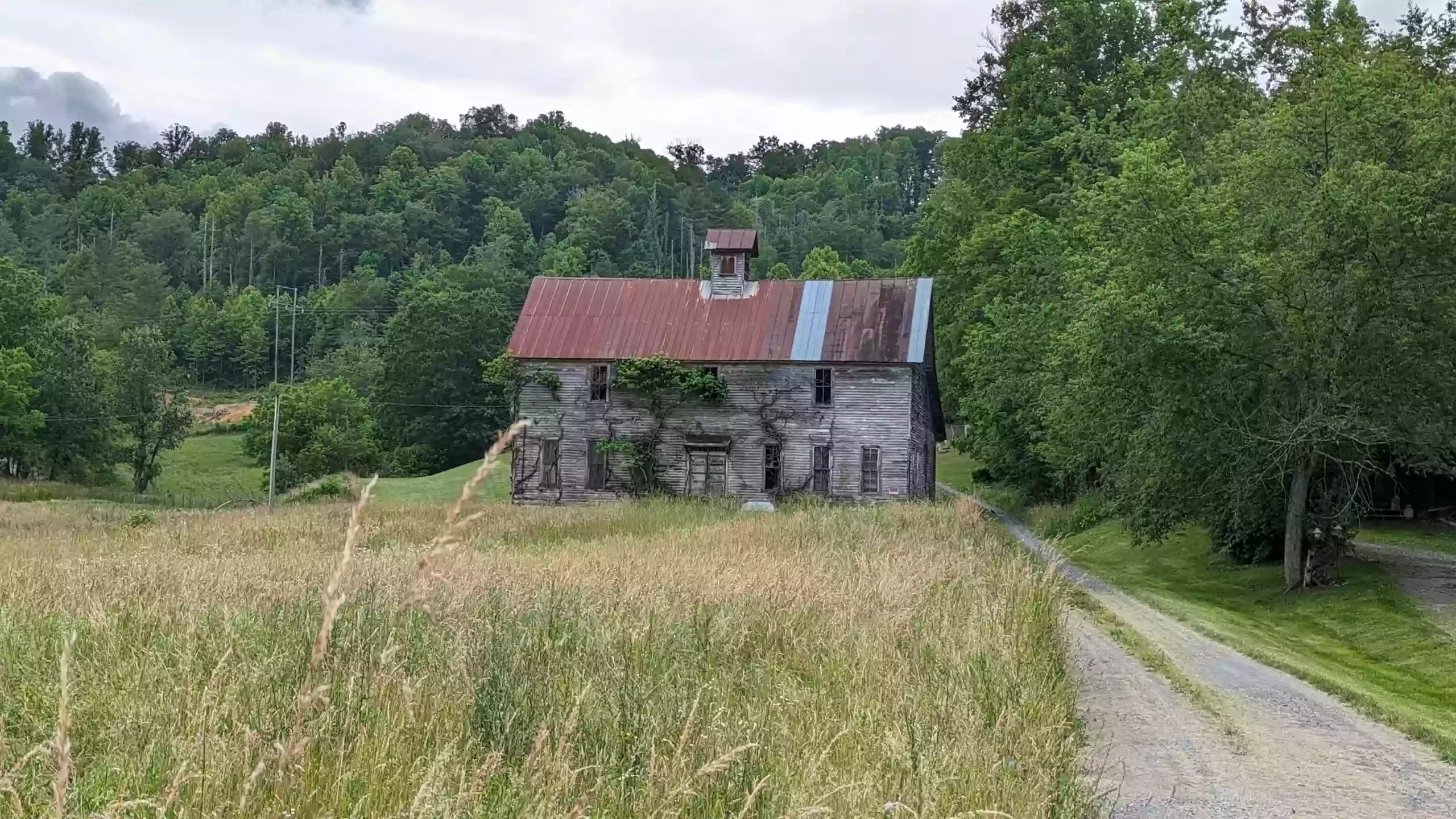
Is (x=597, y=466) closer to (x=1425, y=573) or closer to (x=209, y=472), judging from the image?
(x=1425, y=573)

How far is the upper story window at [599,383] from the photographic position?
128 feet

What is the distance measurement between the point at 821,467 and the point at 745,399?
3.48 meters

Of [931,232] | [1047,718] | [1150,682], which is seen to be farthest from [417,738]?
[931,232]

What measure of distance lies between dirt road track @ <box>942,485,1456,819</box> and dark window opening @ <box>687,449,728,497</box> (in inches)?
968

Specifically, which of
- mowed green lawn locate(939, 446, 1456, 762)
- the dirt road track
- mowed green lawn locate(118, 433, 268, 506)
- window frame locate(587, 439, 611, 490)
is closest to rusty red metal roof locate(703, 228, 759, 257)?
window frame locate(587, 439, 611, 490)

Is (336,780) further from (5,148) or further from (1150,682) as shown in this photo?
(5,148)

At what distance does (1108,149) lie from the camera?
3650 cm

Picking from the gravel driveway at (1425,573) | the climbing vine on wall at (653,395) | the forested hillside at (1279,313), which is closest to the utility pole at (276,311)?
the climbing vine on wall at (653,395)

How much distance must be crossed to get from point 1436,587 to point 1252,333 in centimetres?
614

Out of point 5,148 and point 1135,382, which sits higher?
Answer: point 5,148

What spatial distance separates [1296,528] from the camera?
23719mm

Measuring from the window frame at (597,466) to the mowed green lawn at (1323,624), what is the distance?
1596 centimetres

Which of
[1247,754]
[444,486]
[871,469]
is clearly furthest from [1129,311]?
[444,486]

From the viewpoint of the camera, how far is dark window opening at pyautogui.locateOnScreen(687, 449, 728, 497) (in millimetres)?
38375
